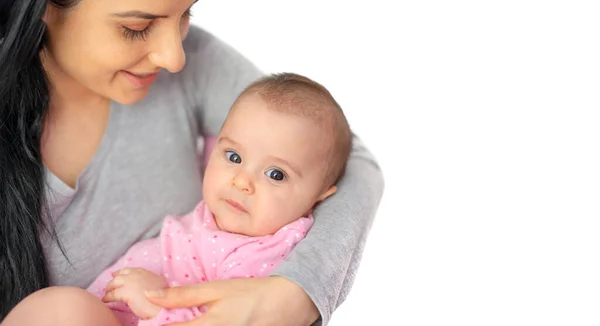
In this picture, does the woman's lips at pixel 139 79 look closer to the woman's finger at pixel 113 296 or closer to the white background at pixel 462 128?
the woman's finger at pixel 113 296

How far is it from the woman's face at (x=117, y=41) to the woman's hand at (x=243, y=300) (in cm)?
40

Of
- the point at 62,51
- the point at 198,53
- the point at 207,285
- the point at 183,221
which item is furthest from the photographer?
the point at 198,53

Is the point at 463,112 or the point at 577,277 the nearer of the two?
the point at 577,277

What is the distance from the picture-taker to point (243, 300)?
1463 mm

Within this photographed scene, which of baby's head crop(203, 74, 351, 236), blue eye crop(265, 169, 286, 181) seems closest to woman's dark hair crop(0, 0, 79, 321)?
baby's head crop(203, 74, 351, 236)

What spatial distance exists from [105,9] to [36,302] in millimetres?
488

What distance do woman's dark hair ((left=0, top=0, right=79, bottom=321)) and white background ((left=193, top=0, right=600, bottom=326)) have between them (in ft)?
3.62

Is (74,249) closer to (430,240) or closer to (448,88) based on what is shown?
(430,240)

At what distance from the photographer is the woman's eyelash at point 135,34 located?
157cm

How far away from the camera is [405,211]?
2.77 m

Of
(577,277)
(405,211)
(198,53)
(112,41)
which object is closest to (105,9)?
(112,41)

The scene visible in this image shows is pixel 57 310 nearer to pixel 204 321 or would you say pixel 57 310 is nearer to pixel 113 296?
pixel 113 296

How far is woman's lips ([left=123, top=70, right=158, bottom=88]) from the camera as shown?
1.68 m

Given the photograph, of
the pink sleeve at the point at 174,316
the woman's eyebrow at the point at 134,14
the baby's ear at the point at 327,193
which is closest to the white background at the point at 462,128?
the baby's ear at the point at 327,193
